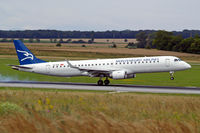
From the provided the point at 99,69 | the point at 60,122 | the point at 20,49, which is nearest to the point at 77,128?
the point at 60,122

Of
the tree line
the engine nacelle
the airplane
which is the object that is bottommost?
the tree line

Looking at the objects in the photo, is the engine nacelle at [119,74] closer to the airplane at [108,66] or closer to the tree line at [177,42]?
the airplane at [108,66]

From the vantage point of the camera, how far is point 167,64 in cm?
4584

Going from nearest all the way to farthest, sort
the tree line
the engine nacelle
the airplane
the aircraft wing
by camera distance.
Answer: the engine nacelle
the airplane
the aircraft wing
the tree line

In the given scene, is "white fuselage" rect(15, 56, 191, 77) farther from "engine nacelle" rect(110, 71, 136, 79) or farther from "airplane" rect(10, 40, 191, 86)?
"engine nacelle" rect(110, 71, 136, 79)

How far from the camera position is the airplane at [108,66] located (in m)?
45.3

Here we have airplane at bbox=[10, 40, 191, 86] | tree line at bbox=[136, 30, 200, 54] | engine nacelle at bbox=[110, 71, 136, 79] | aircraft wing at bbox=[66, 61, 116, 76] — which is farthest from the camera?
tree line at bbox=[136, 30, 200, 54]

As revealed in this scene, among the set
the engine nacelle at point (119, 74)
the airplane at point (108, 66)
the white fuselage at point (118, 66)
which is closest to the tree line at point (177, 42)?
the white fuselage at point (118, 66)

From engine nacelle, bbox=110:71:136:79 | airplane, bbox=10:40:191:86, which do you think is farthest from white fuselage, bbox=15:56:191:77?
engine nacelle, bbox=110:71:136:79

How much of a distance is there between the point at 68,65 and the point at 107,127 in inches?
1381

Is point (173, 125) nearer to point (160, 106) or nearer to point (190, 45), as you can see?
point (160, 106)

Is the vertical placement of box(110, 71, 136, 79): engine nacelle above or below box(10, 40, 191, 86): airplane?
below

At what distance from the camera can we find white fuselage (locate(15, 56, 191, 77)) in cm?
4541

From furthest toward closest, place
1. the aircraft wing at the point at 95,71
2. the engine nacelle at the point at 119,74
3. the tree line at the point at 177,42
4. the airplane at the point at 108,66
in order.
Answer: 1. the tree line at the point at 177,42
2. the aircraft wing at the point at 95,71
3. the airplane at the point at 108,66
4. the engine nacelle at the point at 119,74
